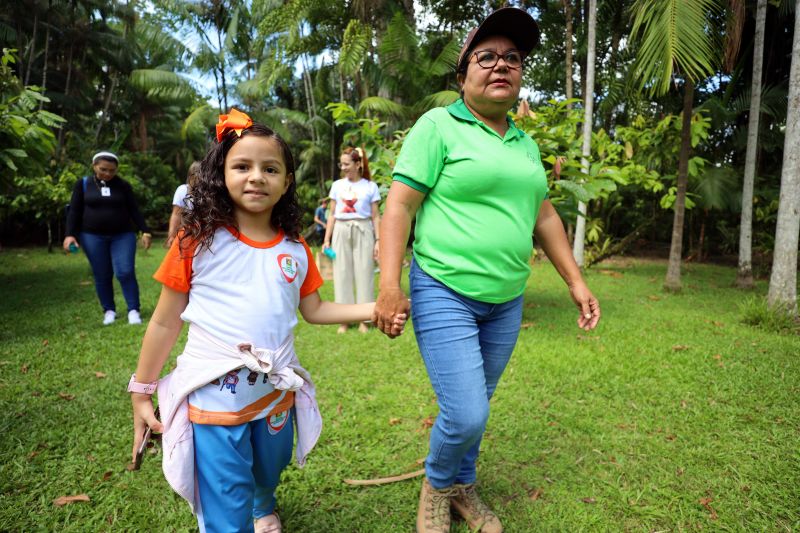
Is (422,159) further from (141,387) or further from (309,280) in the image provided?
(141,387)

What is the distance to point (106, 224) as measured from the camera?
17.2 feet

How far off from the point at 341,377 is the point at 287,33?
1005cm

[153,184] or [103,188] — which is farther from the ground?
[153,184]

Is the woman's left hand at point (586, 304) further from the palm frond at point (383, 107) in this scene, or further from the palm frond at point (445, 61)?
the palm frond at point (445, 61)

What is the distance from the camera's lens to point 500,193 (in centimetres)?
179

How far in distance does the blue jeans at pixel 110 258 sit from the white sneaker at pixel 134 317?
125 mm

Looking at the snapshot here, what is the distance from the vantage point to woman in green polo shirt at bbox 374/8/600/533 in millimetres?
1768

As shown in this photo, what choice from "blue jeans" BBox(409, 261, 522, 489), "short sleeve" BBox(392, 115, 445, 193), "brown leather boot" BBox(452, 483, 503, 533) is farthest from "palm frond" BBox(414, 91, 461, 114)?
"brown leather boot" BBox(452, 483, 503, 533)

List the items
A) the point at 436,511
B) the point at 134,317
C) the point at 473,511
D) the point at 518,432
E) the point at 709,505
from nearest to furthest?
the point at 436,511 → the point at 473,511 → the point at 709,505 → the point at 518,432 → the point at 134,317

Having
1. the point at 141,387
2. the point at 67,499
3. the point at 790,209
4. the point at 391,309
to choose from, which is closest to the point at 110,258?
the point at 67,499

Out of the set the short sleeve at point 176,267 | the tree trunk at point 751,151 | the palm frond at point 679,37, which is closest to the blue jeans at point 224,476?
the short sleeve at point 176,267

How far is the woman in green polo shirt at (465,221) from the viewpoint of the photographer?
5.80 ft

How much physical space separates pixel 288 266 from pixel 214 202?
0.32 metres

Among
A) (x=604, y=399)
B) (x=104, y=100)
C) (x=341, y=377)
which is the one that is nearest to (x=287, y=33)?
(x=341, y=377)
